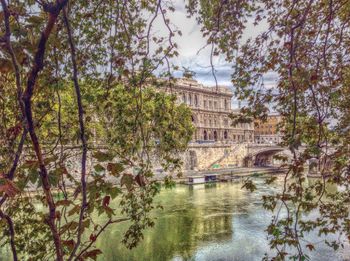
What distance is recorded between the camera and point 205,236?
35.7ft

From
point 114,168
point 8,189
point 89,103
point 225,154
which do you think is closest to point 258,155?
point 225,154

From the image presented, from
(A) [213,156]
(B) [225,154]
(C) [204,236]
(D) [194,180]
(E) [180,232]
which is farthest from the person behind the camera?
(B) [225,154]

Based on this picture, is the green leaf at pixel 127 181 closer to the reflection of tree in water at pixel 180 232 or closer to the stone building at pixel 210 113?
the reflection of tree in water at pixel 180 232

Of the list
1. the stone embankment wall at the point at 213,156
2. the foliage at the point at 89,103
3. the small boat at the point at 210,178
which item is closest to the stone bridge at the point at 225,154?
the stone embankment wall at the point at 213,156

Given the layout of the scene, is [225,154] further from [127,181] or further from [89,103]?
[127,181]

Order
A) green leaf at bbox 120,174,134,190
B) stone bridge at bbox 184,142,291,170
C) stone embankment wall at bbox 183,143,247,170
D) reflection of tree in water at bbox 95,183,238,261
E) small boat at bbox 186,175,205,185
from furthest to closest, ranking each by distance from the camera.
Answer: stone bridge at bbox 184,142,291,170 → stone embankment wall at bbox 183,143,247,170 → small boat at bbox 186,175,205,185 → reflection of tree in water at bbox 95,183,238,261 → green leaf at bbox 120,174,134,190

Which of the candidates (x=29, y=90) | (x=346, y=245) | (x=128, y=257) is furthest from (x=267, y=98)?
(x=346, y=245)

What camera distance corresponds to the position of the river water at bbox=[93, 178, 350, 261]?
9195mm

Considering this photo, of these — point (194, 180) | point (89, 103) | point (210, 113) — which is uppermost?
point (210, 113)

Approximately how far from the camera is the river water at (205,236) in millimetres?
9195

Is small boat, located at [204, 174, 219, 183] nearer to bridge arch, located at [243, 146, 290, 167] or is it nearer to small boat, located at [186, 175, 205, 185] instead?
small boat, located at [186, 175, 205, 185]

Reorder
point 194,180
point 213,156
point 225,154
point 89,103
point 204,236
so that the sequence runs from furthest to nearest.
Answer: point 225,154 → point 213,156 → point 194,180 → point 204,236 → point 89,103

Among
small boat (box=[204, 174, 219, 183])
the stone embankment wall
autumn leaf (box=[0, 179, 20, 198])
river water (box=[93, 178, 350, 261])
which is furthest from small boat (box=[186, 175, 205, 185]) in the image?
autumn leaf (box=[0, 179, 20, 198])

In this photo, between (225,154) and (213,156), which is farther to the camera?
(225,154)
